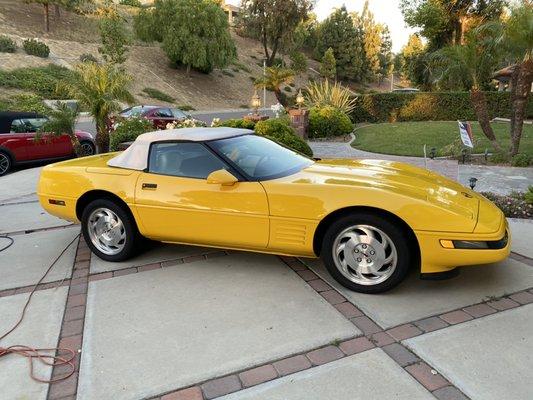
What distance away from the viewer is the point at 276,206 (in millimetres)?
3447

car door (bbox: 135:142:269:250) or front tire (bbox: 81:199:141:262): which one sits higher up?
car door (bbox: 135:142:269:250)

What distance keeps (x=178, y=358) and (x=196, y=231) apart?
4.41ft

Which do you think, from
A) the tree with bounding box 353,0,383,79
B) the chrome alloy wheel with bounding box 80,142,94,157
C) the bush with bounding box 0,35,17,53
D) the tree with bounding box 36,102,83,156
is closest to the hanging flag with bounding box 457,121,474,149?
the tree with bounding box 36,102,83,156

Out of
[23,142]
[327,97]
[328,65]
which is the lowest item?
[23,142]

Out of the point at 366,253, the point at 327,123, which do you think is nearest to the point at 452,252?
the point at 366,253

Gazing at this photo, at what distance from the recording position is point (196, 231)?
12.4ft

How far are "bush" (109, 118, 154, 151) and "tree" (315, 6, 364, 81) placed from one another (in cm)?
5338

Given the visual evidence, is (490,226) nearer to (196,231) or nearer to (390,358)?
(390,358)

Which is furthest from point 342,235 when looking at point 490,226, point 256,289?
point 490,226

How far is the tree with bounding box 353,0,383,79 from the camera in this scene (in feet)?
199

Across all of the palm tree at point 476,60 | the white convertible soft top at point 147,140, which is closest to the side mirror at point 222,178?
the white convertible soft top at point 147,140

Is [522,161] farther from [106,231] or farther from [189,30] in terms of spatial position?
[189,30]

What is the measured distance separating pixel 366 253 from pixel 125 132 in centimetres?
782

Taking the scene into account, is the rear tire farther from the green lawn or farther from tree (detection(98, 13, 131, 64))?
tree (detection(98, 13, 131, 64))
